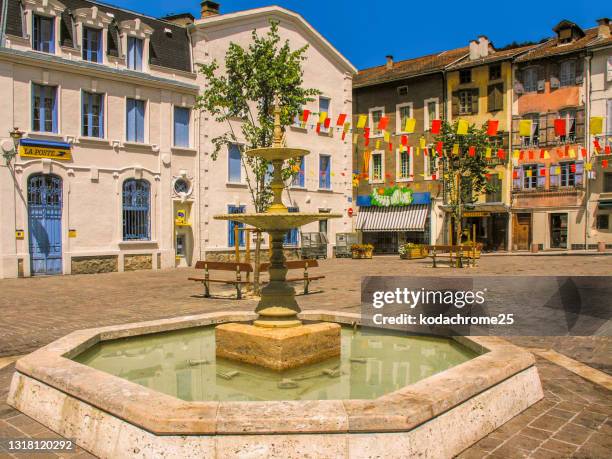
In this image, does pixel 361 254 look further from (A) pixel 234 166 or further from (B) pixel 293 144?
(A) pixel 234 166

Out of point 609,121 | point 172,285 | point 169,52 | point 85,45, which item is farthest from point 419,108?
point 172,285

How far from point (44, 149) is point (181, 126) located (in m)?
6.33

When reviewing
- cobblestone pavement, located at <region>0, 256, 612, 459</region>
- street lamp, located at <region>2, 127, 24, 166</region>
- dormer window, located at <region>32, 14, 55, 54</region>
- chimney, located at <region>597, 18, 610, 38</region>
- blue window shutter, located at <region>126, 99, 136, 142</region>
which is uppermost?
chimney, located at <region>597, 18, 610, 38</region>

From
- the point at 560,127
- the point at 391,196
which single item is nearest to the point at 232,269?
the point at 560,127

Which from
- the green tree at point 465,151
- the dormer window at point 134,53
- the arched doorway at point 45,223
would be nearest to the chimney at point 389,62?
the green tree at point 465,151

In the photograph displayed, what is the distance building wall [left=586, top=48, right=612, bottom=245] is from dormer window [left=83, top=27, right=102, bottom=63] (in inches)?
1076

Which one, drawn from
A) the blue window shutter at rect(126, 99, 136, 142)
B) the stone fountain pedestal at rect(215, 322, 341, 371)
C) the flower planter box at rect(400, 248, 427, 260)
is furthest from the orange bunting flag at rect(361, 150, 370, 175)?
the stone fountain pedestal at rect(215, 322, 341, 371)

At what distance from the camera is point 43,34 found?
20641 millimetres

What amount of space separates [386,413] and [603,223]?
3369 centimetres

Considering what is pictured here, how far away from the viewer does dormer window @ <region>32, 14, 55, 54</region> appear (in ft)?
67.1

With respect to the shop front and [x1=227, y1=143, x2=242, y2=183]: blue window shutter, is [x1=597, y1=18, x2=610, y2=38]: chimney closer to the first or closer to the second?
the shop front

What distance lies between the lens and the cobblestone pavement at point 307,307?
440 centimetres

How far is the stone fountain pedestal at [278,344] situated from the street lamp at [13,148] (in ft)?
54.1

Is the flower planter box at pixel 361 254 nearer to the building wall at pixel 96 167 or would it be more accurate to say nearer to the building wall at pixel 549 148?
the building wall at pixel 96 167
